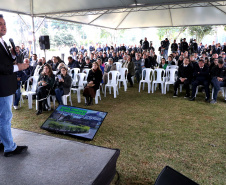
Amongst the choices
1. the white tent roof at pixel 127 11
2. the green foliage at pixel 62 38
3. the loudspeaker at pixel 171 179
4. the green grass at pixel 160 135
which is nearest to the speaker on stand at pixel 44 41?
the white tent roof at pixel 127 11

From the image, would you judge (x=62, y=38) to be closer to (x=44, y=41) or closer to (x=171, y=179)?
(x=44, y=41)

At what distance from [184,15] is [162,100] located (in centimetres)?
1017

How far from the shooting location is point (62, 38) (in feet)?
96.0

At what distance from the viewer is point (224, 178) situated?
223cm

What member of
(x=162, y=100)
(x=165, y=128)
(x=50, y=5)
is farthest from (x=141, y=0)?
(x=165, y=128)

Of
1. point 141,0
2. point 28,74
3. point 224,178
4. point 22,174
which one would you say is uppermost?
point 141,0

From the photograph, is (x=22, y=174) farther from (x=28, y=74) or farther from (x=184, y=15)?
(x=184, y=15)

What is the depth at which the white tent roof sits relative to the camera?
855 cm

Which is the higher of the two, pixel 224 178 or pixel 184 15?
pixel 184 15

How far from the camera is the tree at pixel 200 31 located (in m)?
19.5

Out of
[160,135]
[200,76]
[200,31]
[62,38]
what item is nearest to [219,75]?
[200,76]

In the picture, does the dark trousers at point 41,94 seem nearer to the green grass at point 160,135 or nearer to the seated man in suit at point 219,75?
the green grass at point 160,135

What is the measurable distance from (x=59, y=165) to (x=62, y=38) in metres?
29.6

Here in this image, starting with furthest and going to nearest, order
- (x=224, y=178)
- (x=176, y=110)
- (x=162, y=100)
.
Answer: (x=162, y=100), (x=176, y=110), (x=224, y=178)
